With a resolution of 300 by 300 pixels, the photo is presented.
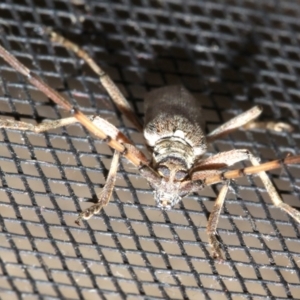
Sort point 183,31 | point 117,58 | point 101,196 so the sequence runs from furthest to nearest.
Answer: point 117,58 < point 183,31 < point 101,196

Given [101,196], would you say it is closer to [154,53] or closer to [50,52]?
[50,52]

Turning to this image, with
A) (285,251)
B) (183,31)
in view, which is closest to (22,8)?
(183,31)

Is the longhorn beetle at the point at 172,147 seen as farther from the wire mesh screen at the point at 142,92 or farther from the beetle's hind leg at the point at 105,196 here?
the wire mesh screen at the point at 142,92

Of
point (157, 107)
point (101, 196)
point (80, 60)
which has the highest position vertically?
point (80, 60)

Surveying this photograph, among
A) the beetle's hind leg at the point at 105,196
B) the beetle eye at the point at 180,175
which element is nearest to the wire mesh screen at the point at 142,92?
the beetle's hind leg at the point at 105,196

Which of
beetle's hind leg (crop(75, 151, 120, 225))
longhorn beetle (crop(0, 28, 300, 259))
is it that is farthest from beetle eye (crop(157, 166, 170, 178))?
beetle's hind leg (crop(75, 151, 120, 225))

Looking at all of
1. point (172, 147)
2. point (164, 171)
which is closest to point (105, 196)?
point (164, 171)

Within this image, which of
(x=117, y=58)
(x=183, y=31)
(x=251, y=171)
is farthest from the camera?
(x=117, y=58)

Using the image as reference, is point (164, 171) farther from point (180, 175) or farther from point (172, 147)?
point (172, 147)
